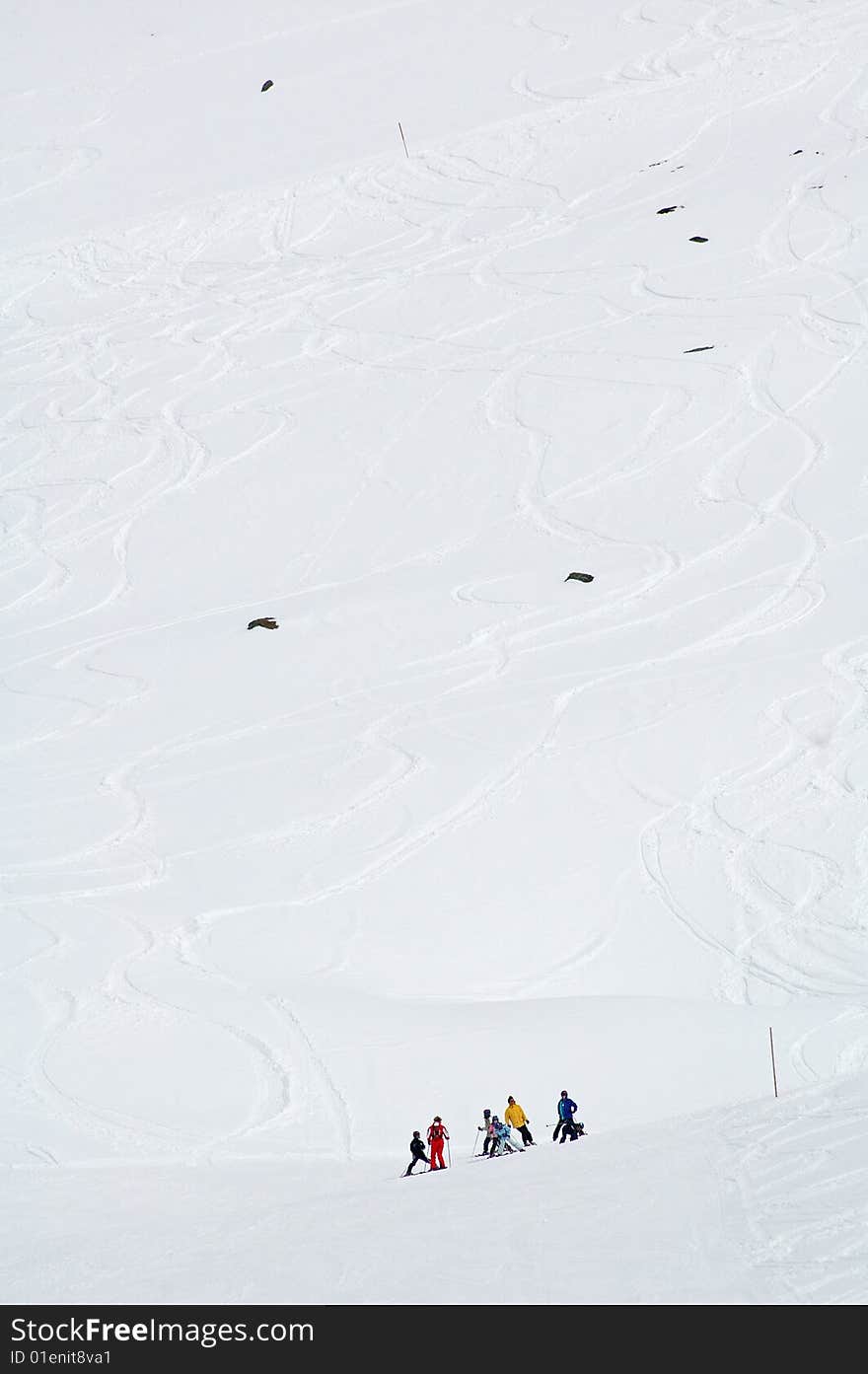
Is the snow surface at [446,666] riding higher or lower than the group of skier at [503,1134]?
higher

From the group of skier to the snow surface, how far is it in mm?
423

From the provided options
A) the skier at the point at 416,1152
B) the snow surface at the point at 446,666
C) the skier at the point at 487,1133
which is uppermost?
the snow surface at the point at 446,666

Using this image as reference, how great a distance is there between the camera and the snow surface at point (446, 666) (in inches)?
380

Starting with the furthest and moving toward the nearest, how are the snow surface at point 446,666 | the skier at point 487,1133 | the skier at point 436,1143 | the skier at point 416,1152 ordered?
the skier at point 487,1133 → the skier at point 436,1143 → the skier at point 416,1152 → the snow surface at point 446,666

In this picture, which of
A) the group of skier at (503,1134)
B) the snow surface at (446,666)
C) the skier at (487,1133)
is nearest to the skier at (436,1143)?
the group of skier at (503,1134)

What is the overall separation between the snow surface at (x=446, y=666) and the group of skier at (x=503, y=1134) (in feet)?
1.39

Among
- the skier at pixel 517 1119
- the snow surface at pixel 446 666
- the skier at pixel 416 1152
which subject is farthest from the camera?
the skier at pixel 517 1119

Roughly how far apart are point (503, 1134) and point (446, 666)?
903 cm

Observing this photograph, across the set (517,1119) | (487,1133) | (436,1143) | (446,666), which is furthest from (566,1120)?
(446,666)

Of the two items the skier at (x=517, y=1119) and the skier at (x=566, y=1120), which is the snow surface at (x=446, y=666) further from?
the skier at (x=566, y=1120)

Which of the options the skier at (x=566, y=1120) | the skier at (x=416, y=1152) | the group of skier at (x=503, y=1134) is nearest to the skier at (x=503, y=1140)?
the group of skier at (x=503, y=1134)

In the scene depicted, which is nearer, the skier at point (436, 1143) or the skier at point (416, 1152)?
the skier at point (416, 1152)

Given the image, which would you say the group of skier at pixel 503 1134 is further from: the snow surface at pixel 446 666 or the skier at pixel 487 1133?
the snow surface at pixel 446 666

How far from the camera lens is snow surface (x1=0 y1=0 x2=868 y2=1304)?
9.65m
